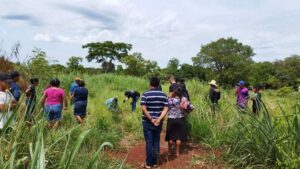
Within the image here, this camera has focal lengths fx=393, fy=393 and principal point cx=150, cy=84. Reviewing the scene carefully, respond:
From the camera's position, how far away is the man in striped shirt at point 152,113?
7027mm

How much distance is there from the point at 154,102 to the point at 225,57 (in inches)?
2148

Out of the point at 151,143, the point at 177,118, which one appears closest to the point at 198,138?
the point at 177,118

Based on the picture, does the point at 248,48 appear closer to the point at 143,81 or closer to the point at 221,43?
the point at 221,43

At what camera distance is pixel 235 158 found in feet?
21.3

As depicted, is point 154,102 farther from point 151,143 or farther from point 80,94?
point 80,94

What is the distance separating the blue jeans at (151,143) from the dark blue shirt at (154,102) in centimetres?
21

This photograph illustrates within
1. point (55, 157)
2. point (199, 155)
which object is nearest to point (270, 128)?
point (199, 155)

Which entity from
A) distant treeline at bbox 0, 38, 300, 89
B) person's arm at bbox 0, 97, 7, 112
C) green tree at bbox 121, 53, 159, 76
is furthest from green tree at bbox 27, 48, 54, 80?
distant treeline at bbox 0, 38, 300, 89

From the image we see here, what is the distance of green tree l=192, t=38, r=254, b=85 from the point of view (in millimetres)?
58562

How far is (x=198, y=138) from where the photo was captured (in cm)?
845

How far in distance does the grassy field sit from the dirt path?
0.21 metres

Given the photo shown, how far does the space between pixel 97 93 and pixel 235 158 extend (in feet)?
37.5

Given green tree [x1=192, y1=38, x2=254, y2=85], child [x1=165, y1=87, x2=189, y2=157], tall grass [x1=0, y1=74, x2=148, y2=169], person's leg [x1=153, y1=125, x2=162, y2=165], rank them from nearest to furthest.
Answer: tall grass [x1=0, y1=74, x2=148, y2=169] < person's leg [x1=153, y1=125, x2=162, y2=165] < child [x1=165, y1=87, x2=189, y2=157] < green tree [x1=192, y1=38, x2=254, y2=85]

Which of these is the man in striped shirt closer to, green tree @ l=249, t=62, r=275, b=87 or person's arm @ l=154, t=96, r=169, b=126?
person's arm @ l=154, t=96, r=169, b=126
